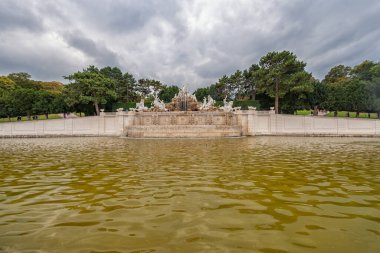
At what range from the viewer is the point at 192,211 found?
412 cm

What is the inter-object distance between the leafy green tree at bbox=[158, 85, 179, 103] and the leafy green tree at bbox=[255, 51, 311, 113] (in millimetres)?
25083

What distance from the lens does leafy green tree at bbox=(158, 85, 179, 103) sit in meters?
63.4

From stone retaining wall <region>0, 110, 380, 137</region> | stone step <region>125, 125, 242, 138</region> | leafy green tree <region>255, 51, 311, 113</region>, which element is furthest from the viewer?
leafy green tree <region>255, 51, 311, 113</region>

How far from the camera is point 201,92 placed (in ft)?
222

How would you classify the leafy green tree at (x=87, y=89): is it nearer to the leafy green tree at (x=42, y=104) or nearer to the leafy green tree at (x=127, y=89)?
the leafy green tree at (x=42, y=104)

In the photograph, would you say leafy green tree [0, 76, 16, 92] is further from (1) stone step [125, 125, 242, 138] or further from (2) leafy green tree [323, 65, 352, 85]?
(2) leafy green tree [323, 65, 352, 85]

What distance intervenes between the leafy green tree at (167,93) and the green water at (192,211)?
56695 millimetres

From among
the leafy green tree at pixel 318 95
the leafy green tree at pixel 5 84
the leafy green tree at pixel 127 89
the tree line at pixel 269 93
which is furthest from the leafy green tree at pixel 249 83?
the leafy green tree at pixel 5 84

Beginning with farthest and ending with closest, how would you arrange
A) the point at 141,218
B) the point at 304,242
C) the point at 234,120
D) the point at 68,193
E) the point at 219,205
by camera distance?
the point at 234,120, the point at 68,193, the point at 219,205, the point at 141,218, the point at 304,242

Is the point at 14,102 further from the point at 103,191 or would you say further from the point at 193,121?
the point at 103,191

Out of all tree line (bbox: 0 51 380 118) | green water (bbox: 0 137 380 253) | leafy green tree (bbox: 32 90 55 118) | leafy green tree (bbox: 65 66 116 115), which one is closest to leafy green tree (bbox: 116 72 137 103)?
tree line (bbox: 0 51 380 118)

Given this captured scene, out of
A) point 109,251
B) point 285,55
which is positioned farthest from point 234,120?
point 109,251

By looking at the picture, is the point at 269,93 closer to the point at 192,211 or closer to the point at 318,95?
the point at 318,95

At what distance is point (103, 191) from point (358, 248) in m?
4.56
